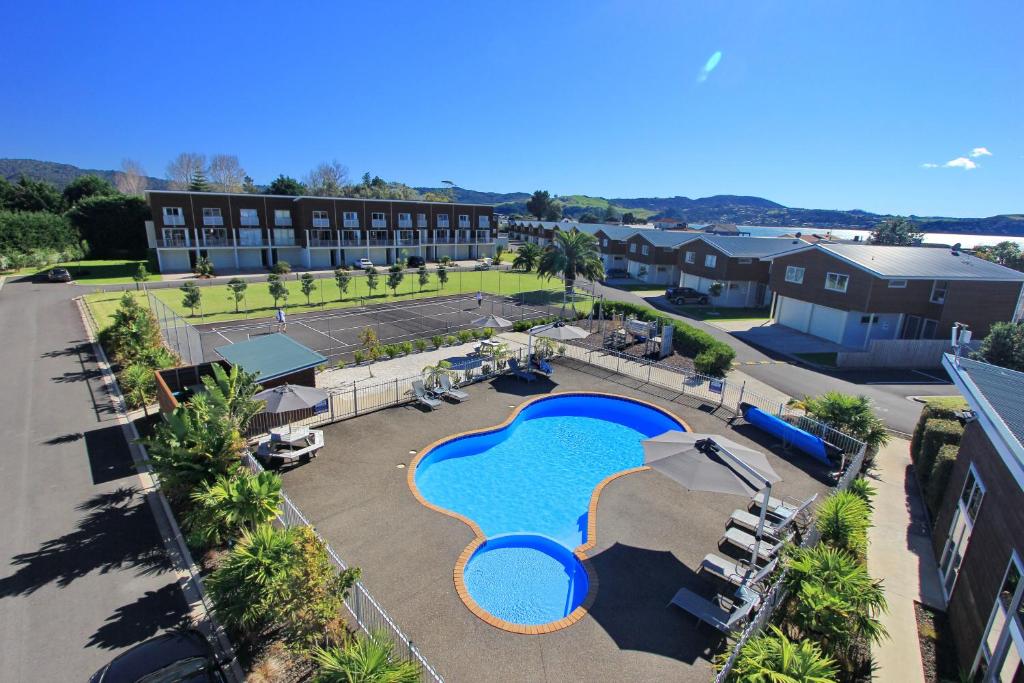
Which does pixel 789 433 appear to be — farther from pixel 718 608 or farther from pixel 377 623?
pixel 377 623

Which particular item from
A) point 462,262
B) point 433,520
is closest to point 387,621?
point 433,520

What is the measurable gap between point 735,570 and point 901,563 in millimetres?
5092

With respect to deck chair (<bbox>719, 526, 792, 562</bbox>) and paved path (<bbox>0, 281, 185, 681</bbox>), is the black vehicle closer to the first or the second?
deck chair (<bbox>719, 526, 792, 562</bbox>)

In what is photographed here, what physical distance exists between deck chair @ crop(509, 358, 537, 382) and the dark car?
16306mm

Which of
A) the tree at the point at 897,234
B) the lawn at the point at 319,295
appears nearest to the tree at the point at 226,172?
the lawn at the point at 319,295

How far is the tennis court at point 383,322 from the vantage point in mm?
30219

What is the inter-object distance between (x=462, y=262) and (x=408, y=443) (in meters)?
61.5

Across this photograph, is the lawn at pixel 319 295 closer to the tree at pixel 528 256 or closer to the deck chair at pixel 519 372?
the tree at pixel 528 256

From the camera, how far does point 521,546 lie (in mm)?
12477

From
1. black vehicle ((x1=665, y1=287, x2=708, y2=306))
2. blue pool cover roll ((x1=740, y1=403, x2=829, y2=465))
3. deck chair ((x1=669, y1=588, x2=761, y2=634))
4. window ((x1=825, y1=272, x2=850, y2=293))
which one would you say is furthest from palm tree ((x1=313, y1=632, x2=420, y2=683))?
black vehicle ((x1=665, y1=287, x2=708, y2=306))

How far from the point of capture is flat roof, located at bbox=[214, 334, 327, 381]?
57.5 ft

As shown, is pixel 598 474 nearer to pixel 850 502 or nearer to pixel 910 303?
pixel 850 502

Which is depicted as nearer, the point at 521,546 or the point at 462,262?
the point at 521,546

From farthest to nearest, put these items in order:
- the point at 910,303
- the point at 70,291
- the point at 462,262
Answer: the point at 462,262 → the point at 70,291 → the point at 910,303
